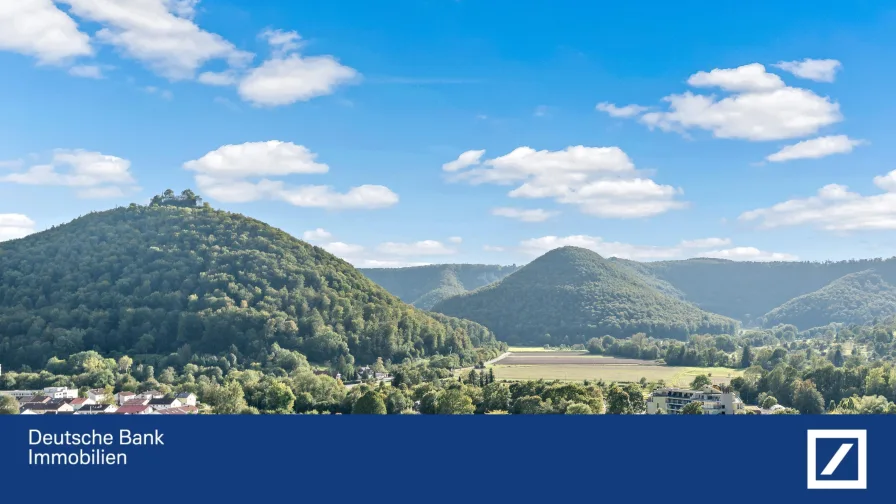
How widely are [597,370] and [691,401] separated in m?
43.9

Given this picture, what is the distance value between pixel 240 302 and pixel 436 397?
5764cm

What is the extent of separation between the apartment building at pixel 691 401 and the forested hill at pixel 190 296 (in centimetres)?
4726

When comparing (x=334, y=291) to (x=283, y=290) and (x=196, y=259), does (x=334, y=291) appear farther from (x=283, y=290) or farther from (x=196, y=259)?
(x=196, y=259)

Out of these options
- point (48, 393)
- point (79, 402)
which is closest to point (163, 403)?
point (79, 402)

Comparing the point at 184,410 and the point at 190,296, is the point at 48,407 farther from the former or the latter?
the point at 190,296

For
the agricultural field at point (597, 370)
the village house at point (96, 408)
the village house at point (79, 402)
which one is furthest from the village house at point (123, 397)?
the agricultural field at point (597, 370)

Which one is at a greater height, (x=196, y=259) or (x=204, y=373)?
(x=196, y=259)

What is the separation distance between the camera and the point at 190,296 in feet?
363

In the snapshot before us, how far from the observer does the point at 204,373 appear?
90.0 meters

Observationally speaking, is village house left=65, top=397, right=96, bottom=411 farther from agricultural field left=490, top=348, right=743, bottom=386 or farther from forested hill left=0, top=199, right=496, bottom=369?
agricultural field left=490, top=348, right=743, bottom=386

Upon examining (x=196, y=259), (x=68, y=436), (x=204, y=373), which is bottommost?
(x=204, y=373)

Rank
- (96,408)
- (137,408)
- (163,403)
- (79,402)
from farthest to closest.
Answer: (79,402) → (96,408) → (163,403) → (137,408)

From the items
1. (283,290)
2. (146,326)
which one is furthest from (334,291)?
(146,326)

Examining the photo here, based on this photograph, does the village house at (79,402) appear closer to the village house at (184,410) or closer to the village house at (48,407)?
the village house at (48,407)
